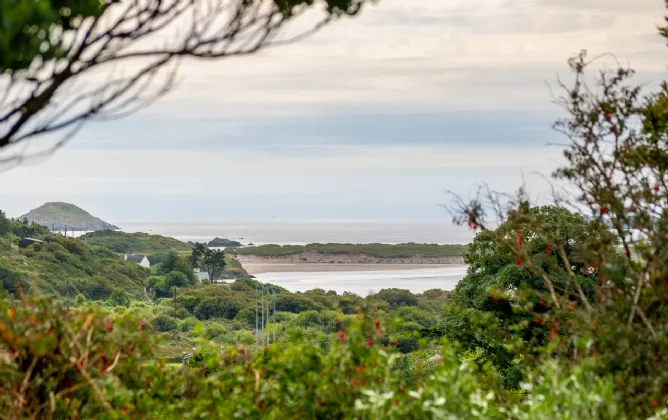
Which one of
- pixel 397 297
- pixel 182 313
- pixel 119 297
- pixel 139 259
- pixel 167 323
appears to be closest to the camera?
pixel 397 297

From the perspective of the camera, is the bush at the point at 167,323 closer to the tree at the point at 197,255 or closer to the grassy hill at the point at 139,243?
the tree at the point at 197,255

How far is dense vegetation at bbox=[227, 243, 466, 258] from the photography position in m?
91.2

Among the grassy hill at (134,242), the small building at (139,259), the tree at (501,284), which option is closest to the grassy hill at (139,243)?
the grassy hill at (134,242)

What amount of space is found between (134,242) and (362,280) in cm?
4686

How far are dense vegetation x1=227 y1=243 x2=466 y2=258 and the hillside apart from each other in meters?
39.5

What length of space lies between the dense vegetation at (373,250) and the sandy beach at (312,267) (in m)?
1.24

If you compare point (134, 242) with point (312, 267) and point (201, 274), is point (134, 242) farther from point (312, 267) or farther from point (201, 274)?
A: point (312, 267)

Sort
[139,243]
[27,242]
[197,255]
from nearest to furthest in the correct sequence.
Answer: [27,242]
[197,255]
[139,243]

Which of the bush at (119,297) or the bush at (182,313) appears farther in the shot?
the bush at (119,297)

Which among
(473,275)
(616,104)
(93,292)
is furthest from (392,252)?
(616,104)

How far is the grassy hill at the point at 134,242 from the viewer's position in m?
106

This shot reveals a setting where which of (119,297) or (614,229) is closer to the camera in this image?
(614,229)

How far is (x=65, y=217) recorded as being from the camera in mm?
135500

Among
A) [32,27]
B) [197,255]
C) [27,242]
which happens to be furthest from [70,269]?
[32,27]
